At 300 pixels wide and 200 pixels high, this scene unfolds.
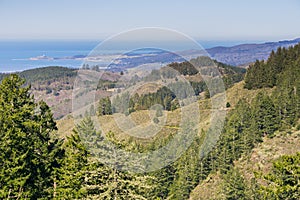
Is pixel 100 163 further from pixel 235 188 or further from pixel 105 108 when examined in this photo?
pixel 105 108

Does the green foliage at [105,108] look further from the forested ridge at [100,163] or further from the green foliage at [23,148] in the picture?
the green foliage at [23,148]

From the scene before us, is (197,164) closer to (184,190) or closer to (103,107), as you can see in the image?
(184,190)

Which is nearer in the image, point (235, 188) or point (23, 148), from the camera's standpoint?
point (23, 148)

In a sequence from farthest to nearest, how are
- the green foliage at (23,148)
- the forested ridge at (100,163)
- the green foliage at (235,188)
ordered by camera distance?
the green foliage at (235,188), the green foliage at (23,148), the forested ridge at (100,163)

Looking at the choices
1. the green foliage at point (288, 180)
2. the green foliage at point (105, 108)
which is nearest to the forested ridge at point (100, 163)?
the green foliage at point (288, 180)

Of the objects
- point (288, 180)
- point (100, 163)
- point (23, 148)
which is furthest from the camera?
point (23, 148)

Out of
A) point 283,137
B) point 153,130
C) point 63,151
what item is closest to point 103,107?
point 153,130

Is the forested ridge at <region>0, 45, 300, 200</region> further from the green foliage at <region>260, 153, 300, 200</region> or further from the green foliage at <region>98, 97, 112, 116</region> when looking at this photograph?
the green foliage at <region>98, 97, 112, 116</region>

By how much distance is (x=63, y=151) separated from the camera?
33.5 metres

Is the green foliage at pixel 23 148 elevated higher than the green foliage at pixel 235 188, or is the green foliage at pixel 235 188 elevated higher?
the green foliage at pixel 23 148

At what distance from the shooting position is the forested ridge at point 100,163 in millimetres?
23516

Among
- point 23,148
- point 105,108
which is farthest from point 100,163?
point 105,108

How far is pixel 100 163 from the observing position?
80.5 feet

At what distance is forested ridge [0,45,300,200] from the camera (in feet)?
77.2
